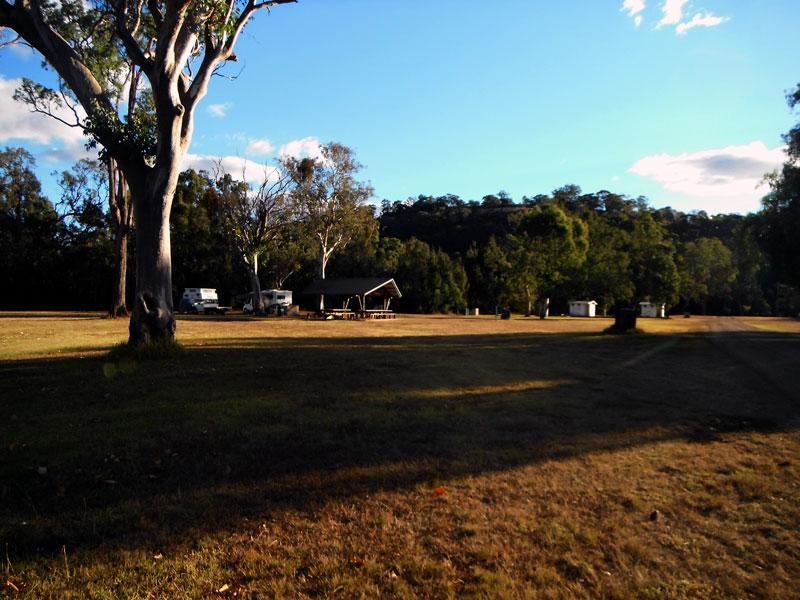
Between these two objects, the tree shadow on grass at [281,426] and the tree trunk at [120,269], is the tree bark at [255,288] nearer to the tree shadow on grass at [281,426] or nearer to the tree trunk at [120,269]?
the tree trunk at [120,269]

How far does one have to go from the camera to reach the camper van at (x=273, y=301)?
46875 millimetres

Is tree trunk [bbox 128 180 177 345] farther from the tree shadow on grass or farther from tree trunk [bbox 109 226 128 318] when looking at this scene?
tree trunk [bbox 109 226 128 318]

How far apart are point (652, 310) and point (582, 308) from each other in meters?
11.1

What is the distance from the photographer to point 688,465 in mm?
5402

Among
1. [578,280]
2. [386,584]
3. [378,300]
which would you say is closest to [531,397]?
[386,584]

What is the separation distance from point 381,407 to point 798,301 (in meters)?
82.5

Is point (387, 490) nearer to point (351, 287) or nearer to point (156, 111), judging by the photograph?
point (156, 111)

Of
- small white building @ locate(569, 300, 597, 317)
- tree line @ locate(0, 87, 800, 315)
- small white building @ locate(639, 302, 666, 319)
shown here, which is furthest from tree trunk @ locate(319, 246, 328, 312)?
small white building @ locate(639, 302, 666, 319)

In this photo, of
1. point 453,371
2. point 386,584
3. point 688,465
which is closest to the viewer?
point 386,584

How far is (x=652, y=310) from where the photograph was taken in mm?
66250

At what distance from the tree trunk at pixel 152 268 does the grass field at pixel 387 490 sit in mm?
2605

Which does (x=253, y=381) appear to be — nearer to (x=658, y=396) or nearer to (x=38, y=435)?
(x=38, y=435)

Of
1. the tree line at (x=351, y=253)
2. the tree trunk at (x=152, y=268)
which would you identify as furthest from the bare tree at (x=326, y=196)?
the tree trunk at (x=152, y=268)

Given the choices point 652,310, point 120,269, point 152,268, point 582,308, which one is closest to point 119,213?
point 120,269
